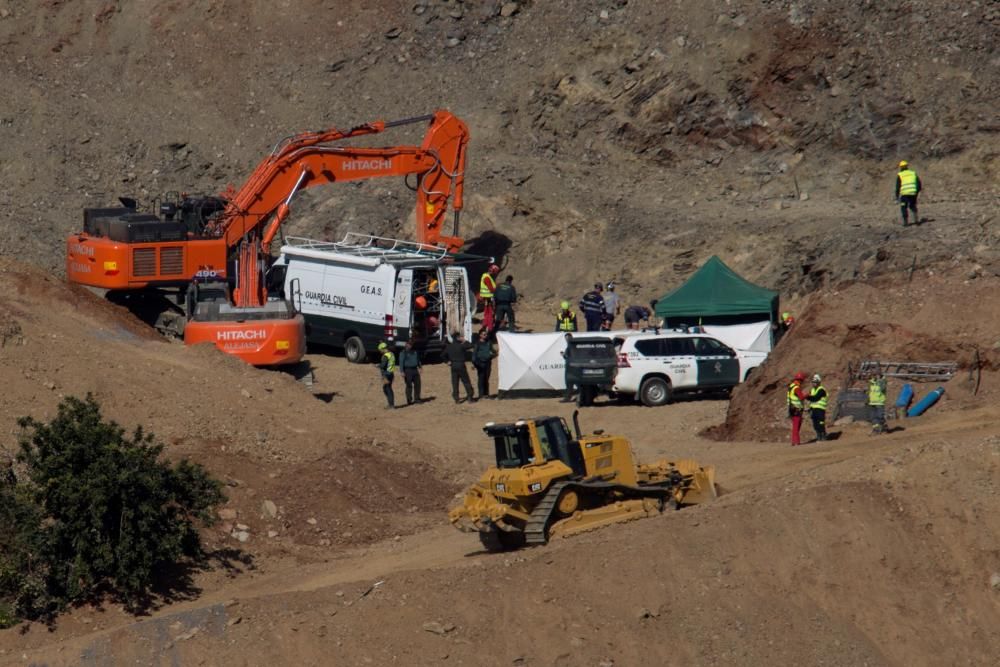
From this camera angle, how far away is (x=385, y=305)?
30.9m

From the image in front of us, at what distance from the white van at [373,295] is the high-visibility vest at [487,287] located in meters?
1.16

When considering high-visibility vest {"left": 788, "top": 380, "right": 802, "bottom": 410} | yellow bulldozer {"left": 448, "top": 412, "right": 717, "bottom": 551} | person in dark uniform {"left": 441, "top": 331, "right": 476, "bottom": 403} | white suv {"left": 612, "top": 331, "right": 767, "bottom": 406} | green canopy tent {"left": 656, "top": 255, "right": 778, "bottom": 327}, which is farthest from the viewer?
green canopy tent {"left": 656, "top": 255, "right": 778, "bottom": 327}

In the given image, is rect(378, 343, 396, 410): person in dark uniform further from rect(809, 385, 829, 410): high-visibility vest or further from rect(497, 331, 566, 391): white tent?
rect(809, 385, 829, 410): high-visibility vest

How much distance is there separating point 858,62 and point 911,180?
264 inches

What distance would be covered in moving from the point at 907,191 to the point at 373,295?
440 inches

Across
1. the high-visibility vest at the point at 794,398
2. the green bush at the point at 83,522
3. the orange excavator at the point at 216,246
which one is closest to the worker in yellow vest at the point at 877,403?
the high-visibility vest at the point at 794,398

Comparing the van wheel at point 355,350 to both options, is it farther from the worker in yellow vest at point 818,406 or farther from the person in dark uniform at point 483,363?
the worker in yellow vest at point 818,406

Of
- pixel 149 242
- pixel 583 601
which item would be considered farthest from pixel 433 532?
pixel 149 242

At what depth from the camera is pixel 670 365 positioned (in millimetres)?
28297

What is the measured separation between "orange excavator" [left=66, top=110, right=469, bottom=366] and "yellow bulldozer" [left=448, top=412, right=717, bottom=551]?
1100cm

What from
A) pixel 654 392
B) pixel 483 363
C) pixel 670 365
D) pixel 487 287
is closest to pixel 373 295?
pixel 483 363

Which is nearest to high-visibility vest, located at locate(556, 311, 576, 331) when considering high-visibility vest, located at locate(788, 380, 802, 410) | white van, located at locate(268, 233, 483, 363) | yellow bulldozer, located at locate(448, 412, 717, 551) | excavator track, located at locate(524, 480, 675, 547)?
white van, located at locate(268, 233, 483, 363)

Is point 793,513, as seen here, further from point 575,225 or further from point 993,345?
point 575,225

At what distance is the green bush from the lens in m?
17.6
